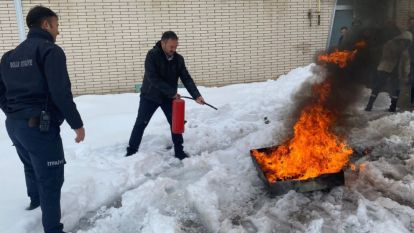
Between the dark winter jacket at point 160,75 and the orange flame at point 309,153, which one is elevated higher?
the dark winter jacket at point 160,75

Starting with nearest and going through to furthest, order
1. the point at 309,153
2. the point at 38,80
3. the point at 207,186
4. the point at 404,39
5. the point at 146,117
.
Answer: the point at 38,80 < the point at 207,186 < the point at 309,153 < the point at 146,117 < the point at 404,39

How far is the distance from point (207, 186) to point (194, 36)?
225 inches

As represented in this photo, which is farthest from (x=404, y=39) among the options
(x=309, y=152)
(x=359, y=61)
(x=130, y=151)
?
(x=130, y=151)

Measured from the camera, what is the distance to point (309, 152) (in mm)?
4730

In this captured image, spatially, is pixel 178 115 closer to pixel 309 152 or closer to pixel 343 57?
pixel 309 152

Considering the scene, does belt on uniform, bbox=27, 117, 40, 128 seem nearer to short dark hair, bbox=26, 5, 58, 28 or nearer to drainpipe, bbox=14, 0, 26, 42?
short dark hair, bbox=26, 5, 58, 28

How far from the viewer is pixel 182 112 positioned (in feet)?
17.5

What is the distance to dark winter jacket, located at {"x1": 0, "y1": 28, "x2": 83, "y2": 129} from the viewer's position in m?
3.27

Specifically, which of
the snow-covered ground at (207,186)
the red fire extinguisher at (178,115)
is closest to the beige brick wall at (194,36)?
the snow-covered ground at (207,186)

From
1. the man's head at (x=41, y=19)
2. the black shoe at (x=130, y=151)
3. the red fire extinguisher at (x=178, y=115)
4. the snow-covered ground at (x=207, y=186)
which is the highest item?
the man's head at (x=41, y=19)

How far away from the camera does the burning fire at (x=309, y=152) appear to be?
450 centimetres

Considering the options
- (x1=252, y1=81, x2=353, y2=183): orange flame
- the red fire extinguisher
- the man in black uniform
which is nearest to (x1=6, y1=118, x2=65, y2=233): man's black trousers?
the man in black uniform

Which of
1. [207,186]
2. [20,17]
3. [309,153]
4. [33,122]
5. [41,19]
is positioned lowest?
[207,186]

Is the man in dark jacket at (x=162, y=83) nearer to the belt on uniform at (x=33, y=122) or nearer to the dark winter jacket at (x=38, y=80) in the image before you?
the dark winter jacket at (x=38, y=80)
